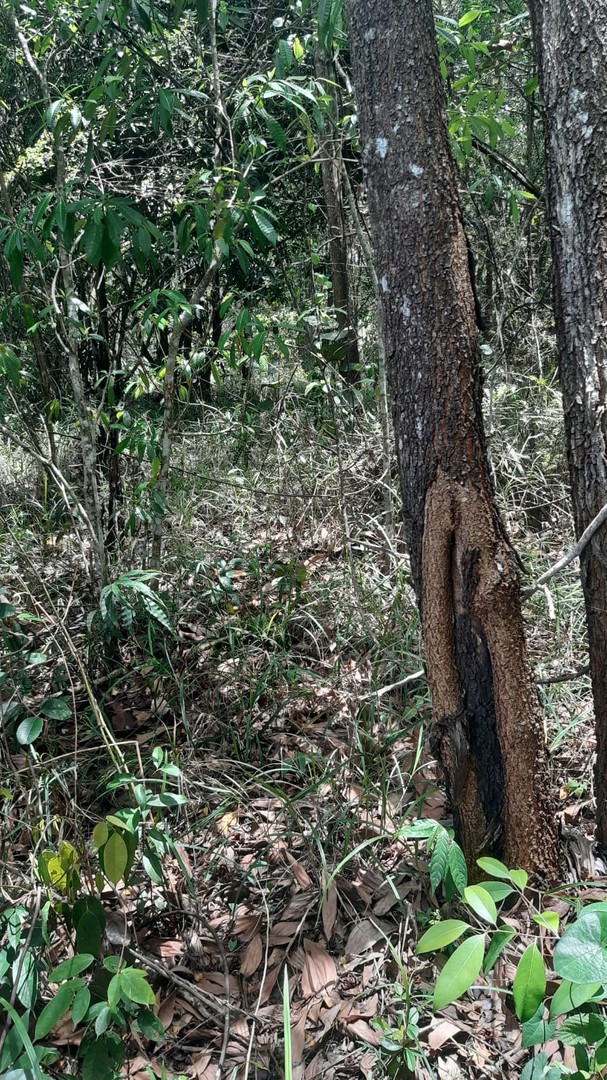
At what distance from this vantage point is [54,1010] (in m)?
1.31

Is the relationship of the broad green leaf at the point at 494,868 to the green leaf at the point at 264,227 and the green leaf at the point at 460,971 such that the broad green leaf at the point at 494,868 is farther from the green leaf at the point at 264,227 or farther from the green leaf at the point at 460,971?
the green leaf at the point at 264,227

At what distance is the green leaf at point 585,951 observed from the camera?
1.01m

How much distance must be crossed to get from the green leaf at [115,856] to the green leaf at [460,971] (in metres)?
0.65

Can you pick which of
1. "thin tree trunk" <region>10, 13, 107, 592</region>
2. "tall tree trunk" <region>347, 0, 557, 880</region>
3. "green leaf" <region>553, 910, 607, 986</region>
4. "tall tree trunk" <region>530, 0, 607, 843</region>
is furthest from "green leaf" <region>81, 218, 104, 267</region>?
"green leaf" <region>553, 910, 607, 986</region>

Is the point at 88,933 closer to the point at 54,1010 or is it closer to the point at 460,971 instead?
the point at 54,1010

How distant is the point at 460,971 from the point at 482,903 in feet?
0.36

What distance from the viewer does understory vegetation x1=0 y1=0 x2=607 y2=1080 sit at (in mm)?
1572

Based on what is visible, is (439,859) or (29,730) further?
(29,730)

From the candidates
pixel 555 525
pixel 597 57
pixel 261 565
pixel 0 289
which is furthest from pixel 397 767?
pixel 0 289

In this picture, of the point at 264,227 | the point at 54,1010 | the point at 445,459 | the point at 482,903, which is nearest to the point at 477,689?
the point at 445,459

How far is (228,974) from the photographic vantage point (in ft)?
5.88

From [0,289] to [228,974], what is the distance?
8.79 feet

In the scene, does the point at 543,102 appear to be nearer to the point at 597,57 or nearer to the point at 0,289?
the point at 597,57

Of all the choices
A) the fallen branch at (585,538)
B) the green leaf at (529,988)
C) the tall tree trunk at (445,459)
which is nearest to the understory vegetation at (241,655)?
the green leaf at (529,988)
